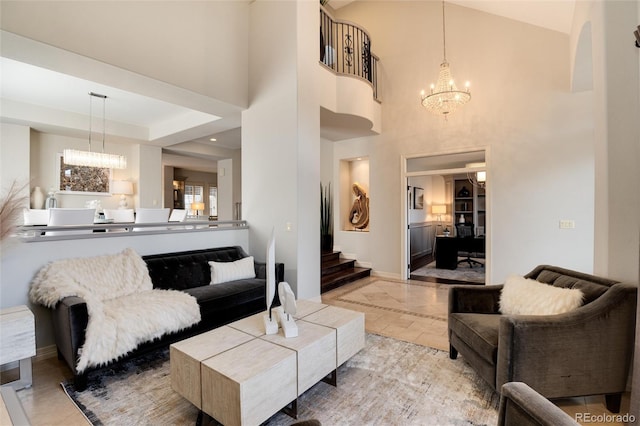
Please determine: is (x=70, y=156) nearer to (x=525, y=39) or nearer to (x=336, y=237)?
(x=336, y=237)

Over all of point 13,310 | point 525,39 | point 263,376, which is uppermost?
point 525,39

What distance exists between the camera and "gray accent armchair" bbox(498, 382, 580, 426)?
2.86ft

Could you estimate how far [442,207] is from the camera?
8539 millimetres

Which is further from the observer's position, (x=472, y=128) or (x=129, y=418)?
(x=472, y=128)

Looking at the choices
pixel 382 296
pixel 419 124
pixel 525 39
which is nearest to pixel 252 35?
pixel 419 124

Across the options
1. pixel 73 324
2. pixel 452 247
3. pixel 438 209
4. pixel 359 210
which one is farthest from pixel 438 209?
pixel 73 324

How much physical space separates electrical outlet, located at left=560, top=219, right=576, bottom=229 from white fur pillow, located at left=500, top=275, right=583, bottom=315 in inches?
107

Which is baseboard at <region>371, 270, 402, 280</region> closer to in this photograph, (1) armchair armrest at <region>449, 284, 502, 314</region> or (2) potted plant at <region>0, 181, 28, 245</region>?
(1) armchair armrest at <region>449, 284, 502, 314</region>

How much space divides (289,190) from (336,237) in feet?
10.0

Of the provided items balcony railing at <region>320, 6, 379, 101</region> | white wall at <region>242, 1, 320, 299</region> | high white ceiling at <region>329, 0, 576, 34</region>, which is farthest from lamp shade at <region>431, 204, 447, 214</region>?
white wall at <region>242, 1, 320, 299</region>

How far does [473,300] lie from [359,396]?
1272 mm

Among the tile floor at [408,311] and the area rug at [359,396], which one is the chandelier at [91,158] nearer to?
the area rug at [359,396]

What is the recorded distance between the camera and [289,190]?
4.01 m

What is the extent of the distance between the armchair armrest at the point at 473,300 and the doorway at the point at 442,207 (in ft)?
8.71
